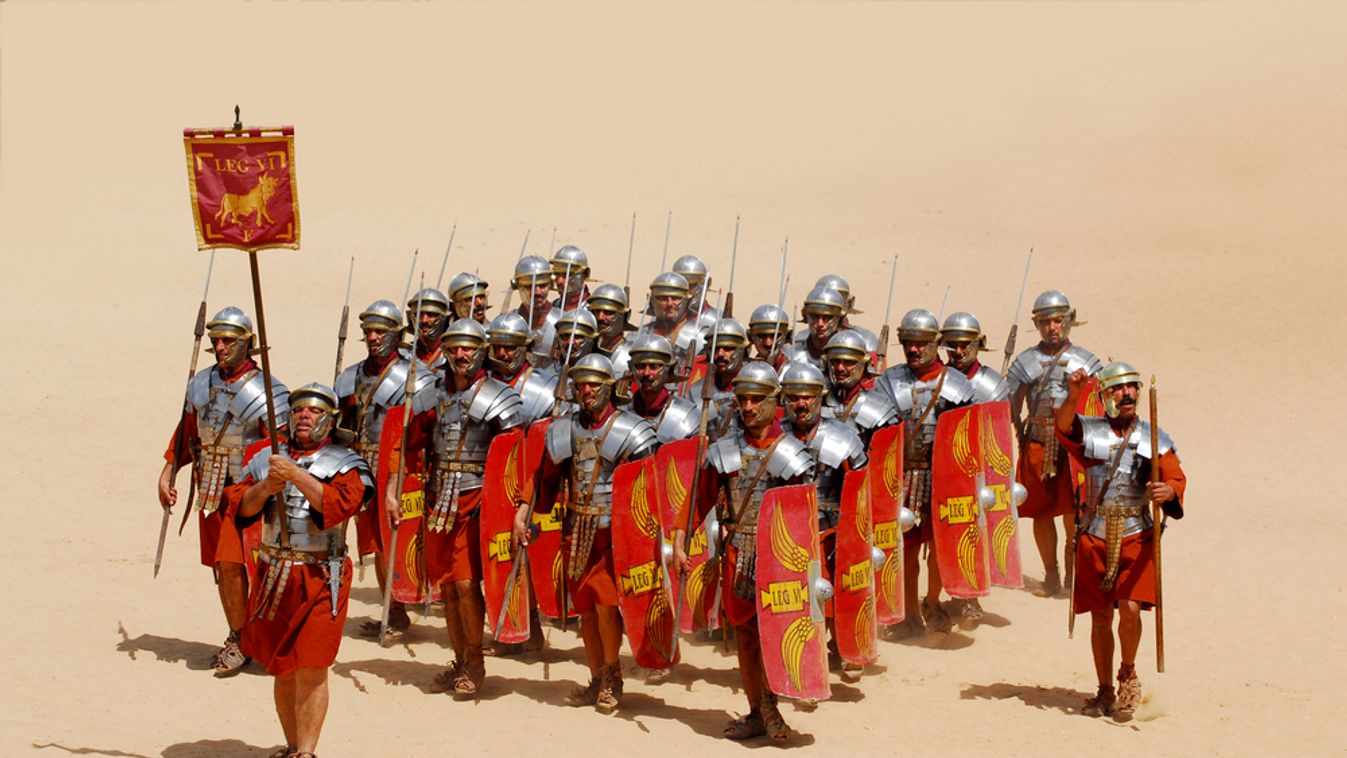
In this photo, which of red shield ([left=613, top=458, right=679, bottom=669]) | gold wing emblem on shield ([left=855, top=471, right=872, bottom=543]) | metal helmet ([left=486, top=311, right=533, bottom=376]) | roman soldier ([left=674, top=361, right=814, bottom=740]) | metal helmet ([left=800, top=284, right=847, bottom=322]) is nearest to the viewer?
roman soldier ([left=674, top=361, right=814, bottom=740])

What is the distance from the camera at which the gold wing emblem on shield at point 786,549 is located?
31.9 feet

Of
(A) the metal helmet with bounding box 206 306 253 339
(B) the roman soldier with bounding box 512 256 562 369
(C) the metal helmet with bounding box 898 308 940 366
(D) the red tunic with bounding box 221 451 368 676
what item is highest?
(C) the metal helmet with bounding box 898 308 940 366

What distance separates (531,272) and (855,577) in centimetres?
600

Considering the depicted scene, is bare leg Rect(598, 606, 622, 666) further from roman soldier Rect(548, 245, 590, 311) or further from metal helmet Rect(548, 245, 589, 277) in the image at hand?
metal helmet Rect(548, 245, 589, 277)

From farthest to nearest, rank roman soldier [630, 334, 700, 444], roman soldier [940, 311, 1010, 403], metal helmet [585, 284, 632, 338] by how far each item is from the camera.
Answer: metal helmet [585, 284, 632, 338] → roman soldier [940, 311, 1010, 403] → roman soldier [630, 334, 700, 444]

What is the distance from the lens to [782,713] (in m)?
10.9

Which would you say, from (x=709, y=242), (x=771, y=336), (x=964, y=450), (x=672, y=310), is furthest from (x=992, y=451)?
(x=709, y=242)

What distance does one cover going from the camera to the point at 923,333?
1227cm

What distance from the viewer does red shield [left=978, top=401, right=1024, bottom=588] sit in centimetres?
1211

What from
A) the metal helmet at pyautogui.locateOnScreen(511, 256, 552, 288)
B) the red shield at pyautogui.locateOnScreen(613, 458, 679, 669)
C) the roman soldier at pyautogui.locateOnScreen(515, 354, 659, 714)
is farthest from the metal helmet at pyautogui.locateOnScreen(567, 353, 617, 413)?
the metal helmet at pyautogui.locateOnScreen(511, 256, 552, 288)

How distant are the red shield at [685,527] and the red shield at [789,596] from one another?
625mm

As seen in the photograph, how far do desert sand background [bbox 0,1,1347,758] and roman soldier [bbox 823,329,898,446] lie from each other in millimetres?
1780

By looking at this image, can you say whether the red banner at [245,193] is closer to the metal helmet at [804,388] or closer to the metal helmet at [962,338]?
the metal helmet at [804,388]

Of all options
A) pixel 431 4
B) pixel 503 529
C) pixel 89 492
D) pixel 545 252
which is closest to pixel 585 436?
pixel 503 529
